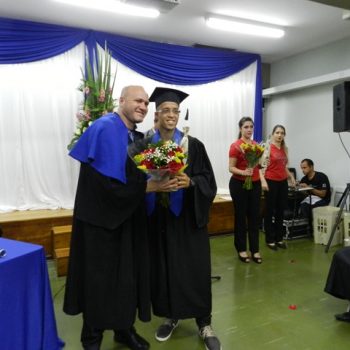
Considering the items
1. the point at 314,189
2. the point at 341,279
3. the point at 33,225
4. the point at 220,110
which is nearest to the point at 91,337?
the point at 341,279

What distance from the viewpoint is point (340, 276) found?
2.49 meters

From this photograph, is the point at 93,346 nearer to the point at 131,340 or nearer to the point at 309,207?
the point at 131,340

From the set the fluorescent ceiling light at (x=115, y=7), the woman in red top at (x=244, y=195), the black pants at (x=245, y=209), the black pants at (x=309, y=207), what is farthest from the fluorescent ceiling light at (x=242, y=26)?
the black pants at (x=309, y=207)

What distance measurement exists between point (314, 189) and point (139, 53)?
3.19m

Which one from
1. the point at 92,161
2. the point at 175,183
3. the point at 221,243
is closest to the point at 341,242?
the point at 221,243

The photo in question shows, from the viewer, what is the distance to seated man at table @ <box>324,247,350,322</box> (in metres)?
2.44

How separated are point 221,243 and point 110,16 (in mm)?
3164

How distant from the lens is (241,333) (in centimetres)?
241

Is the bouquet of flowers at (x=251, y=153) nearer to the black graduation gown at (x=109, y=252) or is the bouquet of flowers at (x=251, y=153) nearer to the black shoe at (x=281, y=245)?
the black shoe at (x=281, y=245)

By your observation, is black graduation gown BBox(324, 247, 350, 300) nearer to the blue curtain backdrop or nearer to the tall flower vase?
the tall flower vase

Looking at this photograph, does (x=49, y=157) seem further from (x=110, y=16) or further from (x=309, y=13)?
(x=309, y=13)

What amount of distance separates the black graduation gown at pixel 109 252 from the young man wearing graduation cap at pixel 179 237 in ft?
0.38

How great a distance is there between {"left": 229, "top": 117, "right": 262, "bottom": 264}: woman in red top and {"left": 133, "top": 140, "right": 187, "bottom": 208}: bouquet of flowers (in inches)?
72.9

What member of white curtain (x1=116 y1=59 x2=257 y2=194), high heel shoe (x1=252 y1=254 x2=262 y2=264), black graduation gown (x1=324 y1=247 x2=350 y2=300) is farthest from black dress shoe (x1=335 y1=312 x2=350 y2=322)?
white curtain (x1=116 y1=59 x2=257 y2=194)
